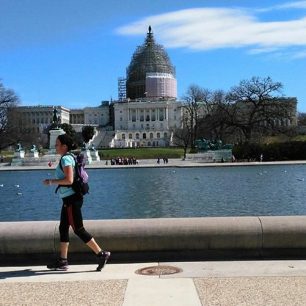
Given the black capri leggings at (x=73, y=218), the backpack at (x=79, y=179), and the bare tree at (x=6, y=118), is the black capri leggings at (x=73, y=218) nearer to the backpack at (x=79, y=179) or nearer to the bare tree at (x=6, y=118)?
the backpack at (x=79, y=179)

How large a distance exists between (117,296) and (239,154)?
219 ft

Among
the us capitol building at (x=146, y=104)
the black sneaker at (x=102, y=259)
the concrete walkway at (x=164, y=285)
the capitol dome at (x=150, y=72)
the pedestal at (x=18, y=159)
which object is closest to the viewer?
the concrete walkway at (x=164, y=285)

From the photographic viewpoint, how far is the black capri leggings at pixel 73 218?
746cm

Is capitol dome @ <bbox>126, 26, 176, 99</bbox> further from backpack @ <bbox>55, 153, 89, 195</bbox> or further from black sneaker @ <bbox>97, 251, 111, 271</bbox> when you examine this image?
black sneaker @ <bbox>97, 251, 111, 271</bbox>

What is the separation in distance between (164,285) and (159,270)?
2.79 feet

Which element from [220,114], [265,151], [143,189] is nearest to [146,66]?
[220,114]

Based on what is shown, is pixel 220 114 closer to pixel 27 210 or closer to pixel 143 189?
pixel 143 189

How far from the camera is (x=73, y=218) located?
7.47m

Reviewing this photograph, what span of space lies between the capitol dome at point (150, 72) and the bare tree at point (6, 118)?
83.0m

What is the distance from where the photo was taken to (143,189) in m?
28.7

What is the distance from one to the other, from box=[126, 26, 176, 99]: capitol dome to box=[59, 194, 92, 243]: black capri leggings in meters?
176

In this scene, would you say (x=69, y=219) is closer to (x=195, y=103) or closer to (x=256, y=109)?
(x=256, y=109)

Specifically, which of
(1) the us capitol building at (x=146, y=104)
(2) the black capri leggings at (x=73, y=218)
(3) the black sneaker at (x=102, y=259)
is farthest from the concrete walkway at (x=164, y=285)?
(1) the us capitol building at (x=146, y=104)

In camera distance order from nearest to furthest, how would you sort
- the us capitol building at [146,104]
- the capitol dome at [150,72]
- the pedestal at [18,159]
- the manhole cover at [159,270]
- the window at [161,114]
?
the manhole cover at [159,270] → the pedestal at [18,159] → the us capitol building at [146,104] → the capitol dome at [150,72] → the window at [161,114]
